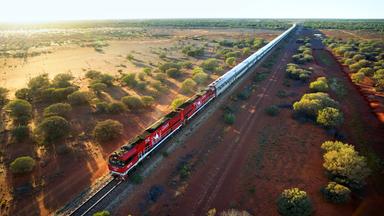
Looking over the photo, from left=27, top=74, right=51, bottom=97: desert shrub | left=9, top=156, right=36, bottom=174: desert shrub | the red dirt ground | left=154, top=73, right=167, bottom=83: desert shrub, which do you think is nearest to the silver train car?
the red dirt ground

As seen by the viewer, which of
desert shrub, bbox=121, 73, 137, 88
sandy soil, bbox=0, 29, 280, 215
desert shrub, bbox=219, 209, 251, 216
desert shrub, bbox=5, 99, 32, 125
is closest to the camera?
desert shrub, bbox=219, 209, 251, 216

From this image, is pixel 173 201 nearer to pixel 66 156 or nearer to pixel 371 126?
pixel 66 156

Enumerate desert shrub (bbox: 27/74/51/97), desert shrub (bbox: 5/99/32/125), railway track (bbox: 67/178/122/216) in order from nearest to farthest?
railway track (bbox: 67/178/122/216) → desert shrub (bbox: 5/99/32/125) → desert shrub (bbox: 27/74/51/97)

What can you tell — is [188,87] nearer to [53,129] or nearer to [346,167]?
[53,129]

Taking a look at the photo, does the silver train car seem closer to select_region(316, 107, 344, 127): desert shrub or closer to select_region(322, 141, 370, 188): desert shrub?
select_region(316, 107, 344, 127): desert shrub

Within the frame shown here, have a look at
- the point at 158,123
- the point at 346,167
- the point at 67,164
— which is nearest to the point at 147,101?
the point at 158,123
